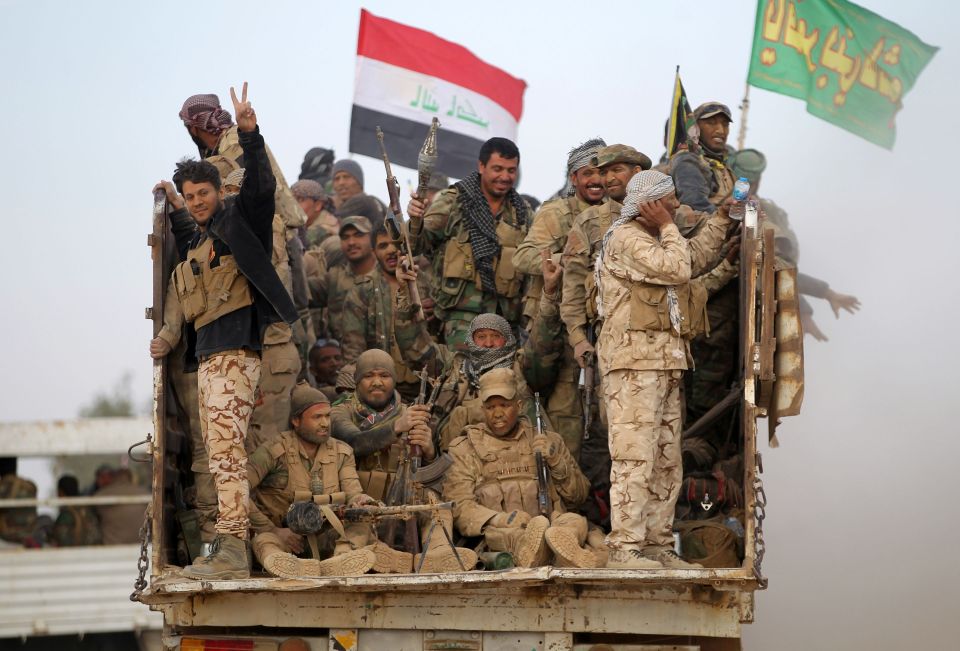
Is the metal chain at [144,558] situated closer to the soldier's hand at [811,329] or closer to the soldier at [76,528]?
the soldier's hand at [811,329]

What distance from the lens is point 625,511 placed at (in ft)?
24.4

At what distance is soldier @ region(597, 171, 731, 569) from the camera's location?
7.46 m

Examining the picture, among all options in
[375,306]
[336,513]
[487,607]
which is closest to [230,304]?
[336,513]

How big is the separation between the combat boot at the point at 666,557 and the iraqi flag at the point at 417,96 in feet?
24.8

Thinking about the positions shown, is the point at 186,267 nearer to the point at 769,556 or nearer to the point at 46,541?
the point at 769,556

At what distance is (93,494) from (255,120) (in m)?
11.9

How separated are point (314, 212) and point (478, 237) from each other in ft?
9.79

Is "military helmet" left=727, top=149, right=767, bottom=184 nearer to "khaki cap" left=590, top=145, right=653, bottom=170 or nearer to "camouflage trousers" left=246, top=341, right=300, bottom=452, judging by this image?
"khaki cap" left=590, top=145, right=653, bottom=170

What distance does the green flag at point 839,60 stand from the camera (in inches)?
508

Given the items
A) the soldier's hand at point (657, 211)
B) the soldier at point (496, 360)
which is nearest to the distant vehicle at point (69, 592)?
the soldier at point (496, 360)

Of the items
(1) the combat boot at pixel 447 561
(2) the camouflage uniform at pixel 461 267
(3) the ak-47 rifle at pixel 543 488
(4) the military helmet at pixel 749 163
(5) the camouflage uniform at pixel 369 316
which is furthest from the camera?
(4) the military helmet at pixel 749 163

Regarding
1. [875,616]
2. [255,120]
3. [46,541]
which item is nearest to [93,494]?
[46,541]

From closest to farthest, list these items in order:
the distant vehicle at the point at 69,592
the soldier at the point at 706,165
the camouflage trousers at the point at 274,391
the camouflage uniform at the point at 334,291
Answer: the camouflage trousers at the point at 274,391, the soldier at the point at 706,165, the camouflage uniform at the point at 334,291, the distant vehicle at the point at 69,592

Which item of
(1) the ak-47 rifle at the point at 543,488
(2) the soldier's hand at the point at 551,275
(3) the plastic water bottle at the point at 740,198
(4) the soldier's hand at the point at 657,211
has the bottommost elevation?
(1) the ak-47 rifle at the point at 543,488
